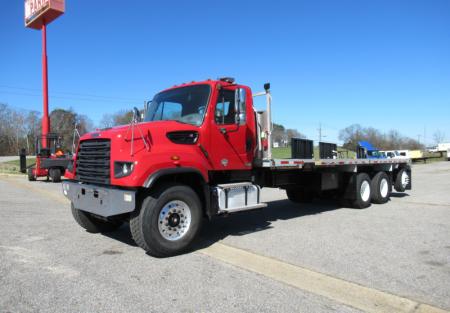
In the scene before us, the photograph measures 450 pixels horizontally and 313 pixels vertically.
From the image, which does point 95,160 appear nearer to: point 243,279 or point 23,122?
point 243,279

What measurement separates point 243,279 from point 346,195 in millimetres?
6584

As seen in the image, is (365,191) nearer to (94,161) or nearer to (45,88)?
(94,161)

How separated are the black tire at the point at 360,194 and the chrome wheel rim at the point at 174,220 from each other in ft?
19.6

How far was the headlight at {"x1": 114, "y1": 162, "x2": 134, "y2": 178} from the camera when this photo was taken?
5.32m

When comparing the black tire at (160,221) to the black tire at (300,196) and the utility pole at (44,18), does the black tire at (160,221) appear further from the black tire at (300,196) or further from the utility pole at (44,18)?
the utility pole at (44,18)

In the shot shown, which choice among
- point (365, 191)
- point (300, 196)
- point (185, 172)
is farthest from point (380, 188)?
point (185, 172)

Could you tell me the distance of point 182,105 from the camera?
22.5ft

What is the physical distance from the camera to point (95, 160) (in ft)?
19.9

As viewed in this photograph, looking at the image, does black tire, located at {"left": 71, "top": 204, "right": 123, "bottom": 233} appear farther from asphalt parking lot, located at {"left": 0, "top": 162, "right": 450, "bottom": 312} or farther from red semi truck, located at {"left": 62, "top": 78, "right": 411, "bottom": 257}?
asphalt parking lot, located at {"left": 0, "top": 162, "right": 450, "bottom": 312}

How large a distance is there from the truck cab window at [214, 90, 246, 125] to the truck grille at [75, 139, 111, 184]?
6.37 ft

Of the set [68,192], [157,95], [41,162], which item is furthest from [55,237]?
[41,162]

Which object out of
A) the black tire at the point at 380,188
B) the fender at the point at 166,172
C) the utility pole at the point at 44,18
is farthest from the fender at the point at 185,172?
the utility pole at the point at 44,18

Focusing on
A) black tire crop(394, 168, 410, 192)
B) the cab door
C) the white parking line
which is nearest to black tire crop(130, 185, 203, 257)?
the white parking line

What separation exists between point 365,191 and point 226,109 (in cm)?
590
